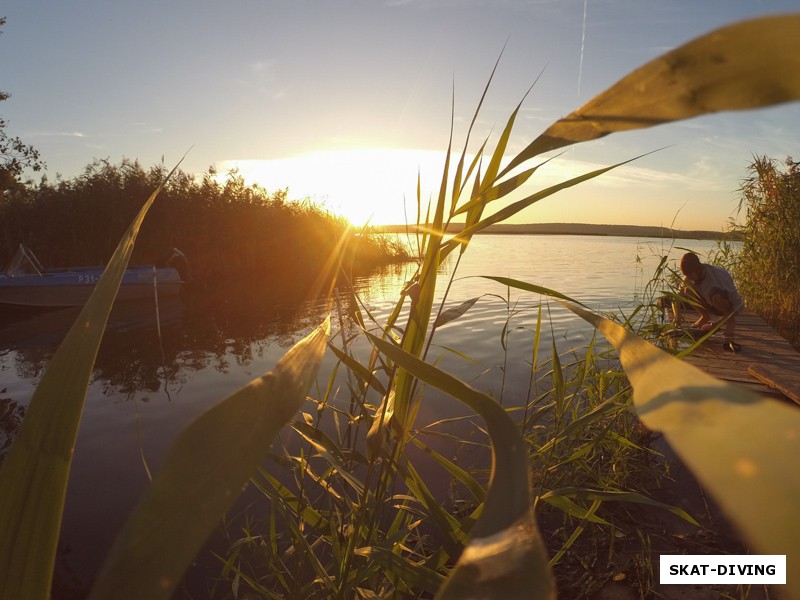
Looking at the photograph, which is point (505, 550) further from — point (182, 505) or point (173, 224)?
point (173, 224)

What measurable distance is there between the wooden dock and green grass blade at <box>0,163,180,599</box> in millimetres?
4428

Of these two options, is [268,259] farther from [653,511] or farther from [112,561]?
[112,561]

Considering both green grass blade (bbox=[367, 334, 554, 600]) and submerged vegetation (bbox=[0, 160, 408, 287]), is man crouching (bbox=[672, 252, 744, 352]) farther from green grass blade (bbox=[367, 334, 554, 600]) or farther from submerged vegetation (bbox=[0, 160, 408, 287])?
submerged vegetation (bbox=[0, 160, 408, 287])

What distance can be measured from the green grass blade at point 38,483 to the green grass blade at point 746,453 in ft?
0.92

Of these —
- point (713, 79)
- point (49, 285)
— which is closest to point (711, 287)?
point (713, 79)

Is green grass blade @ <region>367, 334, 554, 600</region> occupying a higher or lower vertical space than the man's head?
higher

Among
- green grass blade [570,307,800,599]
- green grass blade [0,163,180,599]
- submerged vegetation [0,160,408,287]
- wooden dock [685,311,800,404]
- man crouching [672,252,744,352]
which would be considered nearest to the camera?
green grass blade [570,307,800,599]

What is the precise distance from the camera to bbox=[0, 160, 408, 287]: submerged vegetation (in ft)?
57.8

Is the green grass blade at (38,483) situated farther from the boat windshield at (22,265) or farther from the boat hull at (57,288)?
the boat windshield at (22,265)

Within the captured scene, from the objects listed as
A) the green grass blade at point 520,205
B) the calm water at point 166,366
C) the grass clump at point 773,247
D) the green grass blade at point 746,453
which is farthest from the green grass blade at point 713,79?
the grass clump at point 773,247

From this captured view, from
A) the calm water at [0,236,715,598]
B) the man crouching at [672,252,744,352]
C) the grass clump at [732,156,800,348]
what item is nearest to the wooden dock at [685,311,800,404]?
the man crouching at [672,252,744,352]

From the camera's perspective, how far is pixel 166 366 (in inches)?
300

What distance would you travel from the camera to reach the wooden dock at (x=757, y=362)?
432 centimetres

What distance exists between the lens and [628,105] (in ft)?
0.71
